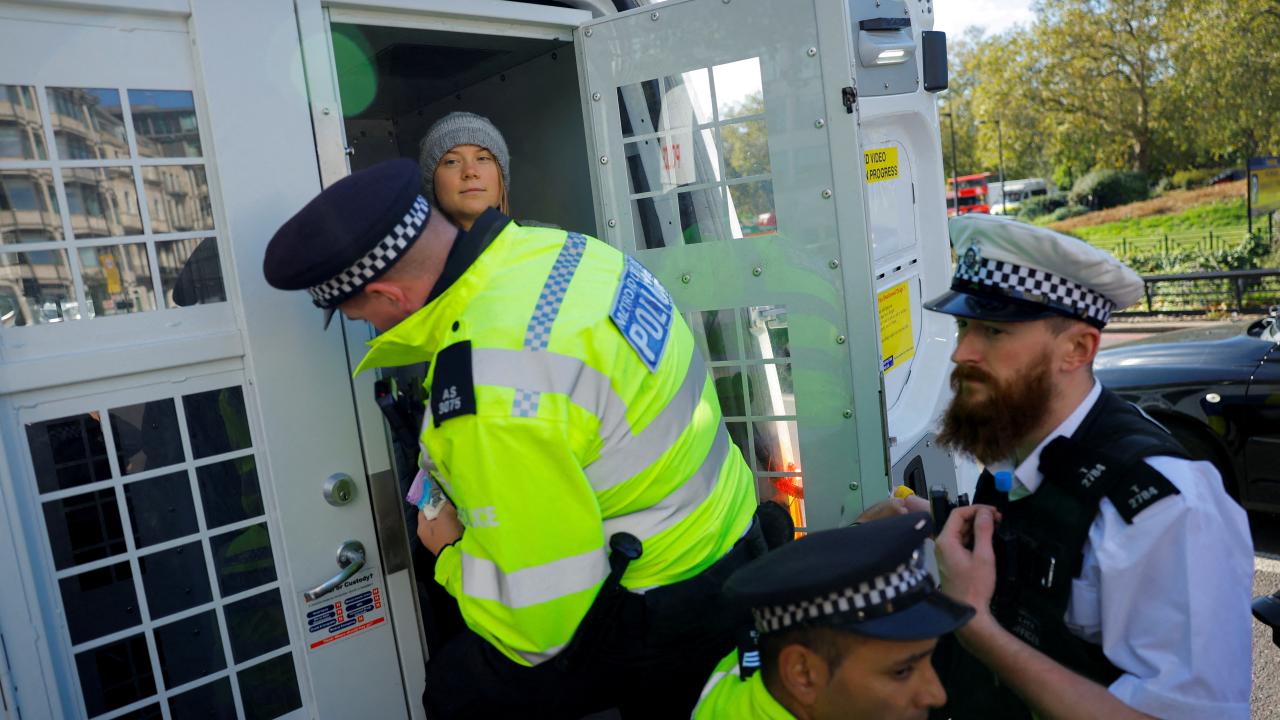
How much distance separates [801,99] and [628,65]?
60 cm

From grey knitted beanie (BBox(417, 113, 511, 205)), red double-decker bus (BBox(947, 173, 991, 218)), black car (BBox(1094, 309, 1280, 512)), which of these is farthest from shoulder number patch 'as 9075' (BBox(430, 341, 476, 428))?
red double-decker bus (BBox(947, 173, 991, 218))

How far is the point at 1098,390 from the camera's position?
195 centimetres

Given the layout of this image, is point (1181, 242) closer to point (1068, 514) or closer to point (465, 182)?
point (465, 182)

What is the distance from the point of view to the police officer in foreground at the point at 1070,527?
5.40 ft

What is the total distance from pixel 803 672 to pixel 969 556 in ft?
1.69

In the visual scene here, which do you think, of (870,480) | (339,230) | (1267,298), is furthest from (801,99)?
(1267,298)

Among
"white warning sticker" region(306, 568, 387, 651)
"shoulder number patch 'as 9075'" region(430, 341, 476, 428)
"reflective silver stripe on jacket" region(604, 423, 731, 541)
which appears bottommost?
"white warning sticker" region(306, 568, 387, 651)

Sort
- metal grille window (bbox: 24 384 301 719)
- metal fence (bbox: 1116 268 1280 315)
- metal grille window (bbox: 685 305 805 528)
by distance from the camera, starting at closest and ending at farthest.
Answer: metal grille window (bbox: 24 384 301 719)
metal grille window (bbox: 685 305 805 528)
metal fence (bbox: 1116 268 1280 315)

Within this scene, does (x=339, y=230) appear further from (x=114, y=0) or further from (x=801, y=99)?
(x=801, y=99)

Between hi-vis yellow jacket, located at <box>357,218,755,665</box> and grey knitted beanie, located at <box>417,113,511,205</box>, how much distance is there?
3.97ft

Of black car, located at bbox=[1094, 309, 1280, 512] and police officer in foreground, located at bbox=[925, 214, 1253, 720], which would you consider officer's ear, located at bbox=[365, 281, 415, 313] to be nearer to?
police officer in foreground, located at bbox=[925, 214, 1253, 720]

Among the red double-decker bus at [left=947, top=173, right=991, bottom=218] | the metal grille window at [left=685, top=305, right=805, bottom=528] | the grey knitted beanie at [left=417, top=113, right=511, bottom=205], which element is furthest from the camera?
the red double-decker bus at [left=947, top=173, right=991, bottom=218]

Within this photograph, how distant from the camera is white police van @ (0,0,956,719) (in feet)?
6.56

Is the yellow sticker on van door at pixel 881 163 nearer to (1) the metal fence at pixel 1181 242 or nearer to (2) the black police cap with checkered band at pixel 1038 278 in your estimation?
(2) the black police cap with checkered band at pixel 1038 278
